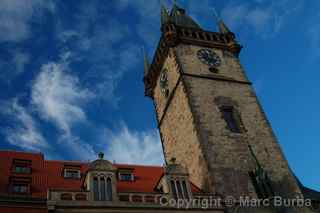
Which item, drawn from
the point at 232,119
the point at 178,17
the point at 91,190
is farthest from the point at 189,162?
the point at 178,17

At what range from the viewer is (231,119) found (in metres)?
23.4

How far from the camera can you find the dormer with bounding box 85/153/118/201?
16.7m

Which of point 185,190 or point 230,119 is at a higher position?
point 230,119

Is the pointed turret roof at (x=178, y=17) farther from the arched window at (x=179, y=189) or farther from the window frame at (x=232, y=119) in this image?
the arched window at (x=179, y=189)

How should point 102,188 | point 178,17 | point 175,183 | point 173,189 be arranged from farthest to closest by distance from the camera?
point 178,17, point 175,183, point 173,189, point 102,188

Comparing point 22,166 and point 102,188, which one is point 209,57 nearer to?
point 102,188

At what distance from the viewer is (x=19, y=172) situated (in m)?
18.6

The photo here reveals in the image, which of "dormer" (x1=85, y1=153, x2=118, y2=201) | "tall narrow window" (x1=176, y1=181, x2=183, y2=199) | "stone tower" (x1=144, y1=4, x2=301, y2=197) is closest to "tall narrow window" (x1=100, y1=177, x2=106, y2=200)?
"dormer" (x1=85, y1=153, x2=118, y2=201)

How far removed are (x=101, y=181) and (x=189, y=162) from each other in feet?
22.6

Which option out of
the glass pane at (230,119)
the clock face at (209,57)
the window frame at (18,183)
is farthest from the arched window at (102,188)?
the clock face at (209,57)

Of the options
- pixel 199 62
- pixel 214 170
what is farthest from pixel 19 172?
pixel 199 62

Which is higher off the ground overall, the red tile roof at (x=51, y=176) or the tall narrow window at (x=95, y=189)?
the red tile roof at (x=51, y=176)

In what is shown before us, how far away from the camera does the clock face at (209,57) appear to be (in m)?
26.8

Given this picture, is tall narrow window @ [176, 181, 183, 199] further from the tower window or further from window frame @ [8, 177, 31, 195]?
window frame @ [8, 177, 31, 195]
